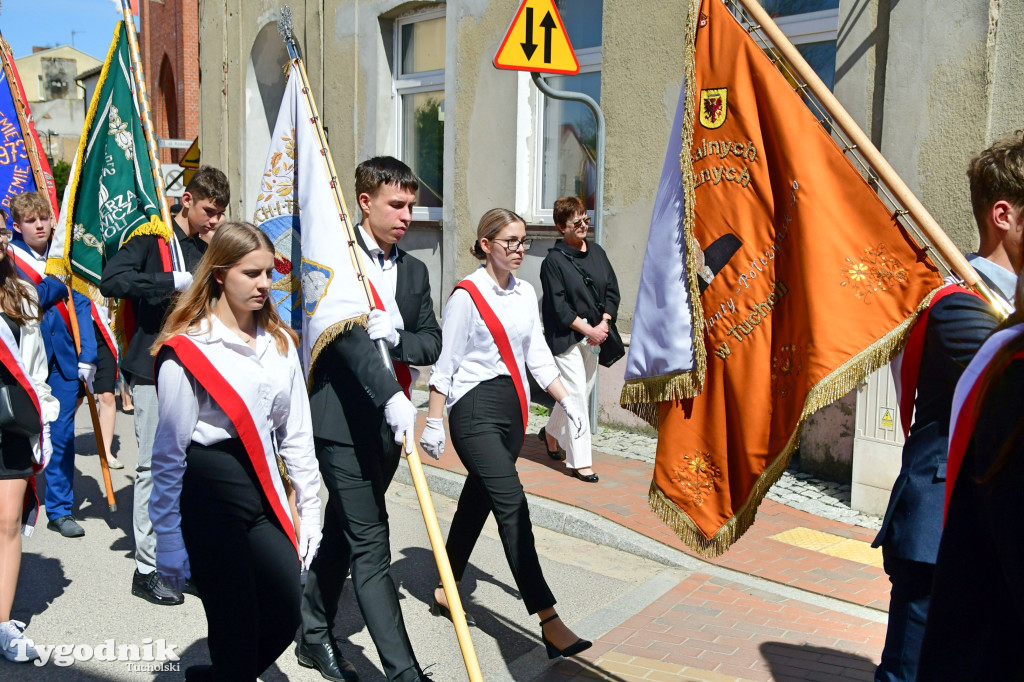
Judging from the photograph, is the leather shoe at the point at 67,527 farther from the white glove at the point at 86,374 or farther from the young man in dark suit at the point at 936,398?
the young man in dark suit at the point at 936,398

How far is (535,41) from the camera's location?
282 inches

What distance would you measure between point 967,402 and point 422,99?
414 inches

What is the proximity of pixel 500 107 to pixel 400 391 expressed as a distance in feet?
22.8

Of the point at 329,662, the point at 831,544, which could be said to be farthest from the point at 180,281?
the point at 831,544

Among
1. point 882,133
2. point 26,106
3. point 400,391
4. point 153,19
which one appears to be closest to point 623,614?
point 400,391

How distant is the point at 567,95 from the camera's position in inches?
299

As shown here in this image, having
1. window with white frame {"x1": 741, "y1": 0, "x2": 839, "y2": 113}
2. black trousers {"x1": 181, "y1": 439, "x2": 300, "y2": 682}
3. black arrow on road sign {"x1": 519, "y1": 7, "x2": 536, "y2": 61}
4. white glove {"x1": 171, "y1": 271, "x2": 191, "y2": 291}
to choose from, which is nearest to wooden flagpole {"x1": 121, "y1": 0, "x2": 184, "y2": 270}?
white glove {"x1": 171, "y1": 271, "x2": 191, "y2": 291}

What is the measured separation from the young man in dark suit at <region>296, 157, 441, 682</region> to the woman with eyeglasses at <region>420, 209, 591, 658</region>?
291 millimetres

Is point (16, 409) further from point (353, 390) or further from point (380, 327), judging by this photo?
point (380, 327)

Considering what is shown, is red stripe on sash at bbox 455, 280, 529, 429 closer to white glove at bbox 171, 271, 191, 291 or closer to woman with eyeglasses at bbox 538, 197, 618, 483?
white glove at bbox 171, 271, 191, 291

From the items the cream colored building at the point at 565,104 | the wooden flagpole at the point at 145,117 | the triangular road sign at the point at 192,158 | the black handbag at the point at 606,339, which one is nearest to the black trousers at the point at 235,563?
the wooden flagpole at the point at 145,117

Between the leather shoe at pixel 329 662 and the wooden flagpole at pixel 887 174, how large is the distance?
2905 millimetres

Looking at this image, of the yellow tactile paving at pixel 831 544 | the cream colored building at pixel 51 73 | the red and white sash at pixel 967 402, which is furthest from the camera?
the cream colored building at pixel 51 73

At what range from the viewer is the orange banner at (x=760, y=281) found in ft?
9.93
